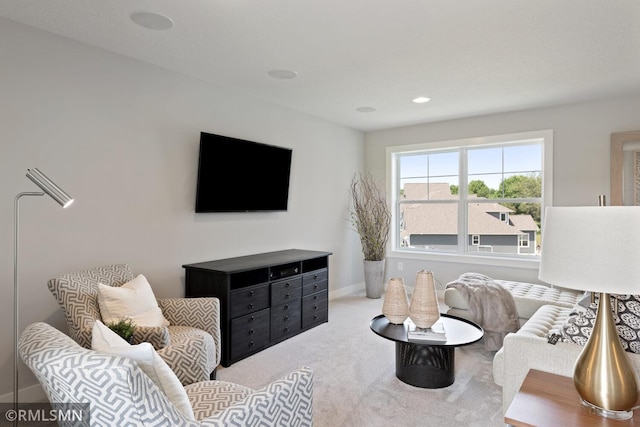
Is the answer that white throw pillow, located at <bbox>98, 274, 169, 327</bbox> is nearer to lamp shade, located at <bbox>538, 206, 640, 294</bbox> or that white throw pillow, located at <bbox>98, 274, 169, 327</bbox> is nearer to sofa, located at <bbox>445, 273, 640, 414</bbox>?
sofa, located at <bbox>445, 273, 640, 414</bbox>

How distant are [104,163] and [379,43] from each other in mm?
2230

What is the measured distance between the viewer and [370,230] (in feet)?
17.9

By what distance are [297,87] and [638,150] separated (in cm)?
359

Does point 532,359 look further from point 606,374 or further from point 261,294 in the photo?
point 261,294

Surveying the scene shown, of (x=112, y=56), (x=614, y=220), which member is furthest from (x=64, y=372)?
(x=112, y=56)

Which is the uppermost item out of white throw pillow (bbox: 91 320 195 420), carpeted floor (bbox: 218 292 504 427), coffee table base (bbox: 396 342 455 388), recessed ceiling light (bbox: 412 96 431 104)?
recessed ceiling light (bbox: 412 96 431 104)

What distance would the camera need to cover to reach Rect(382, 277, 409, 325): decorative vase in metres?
2.81

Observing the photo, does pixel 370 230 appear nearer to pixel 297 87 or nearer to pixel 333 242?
pixel 333 242

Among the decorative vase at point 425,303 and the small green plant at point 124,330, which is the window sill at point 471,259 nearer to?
the decorative vase at point 425,303

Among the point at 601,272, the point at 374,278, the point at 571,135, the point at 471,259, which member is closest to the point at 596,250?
the point at 601,272

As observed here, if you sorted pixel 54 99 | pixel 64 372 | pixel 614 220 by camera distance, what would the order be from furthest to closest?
pixel 54 99 < pixel 614 220 < pixel 64 372

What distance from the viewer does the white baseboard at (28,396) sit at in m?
2.48

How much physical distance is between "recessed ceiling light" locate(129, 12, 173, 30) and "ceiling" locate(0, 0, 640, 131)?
6cm

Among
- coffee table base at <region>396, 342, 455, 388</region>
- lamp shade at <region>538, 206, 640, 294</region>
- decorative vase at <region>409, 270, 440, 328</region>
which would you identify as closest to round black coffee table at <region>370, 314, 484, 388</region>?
coffee table base at <region>396, 342, 455, 388</region>
